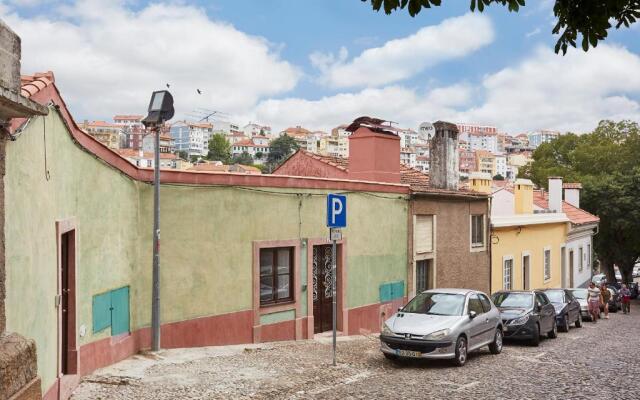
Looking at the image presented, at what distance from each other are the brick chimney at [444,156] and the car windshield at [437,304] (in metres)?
8.82

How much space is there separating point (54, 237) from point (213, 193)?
534cm

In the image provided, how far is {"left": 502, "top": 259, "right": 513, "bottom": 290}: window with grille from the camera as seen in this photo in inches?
1015

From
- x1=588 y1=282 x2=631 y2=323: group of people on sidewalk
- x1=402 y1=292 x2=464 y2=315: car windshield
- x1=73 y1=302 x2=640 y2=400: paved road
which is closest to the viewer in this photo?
x1=73 y1=302 x2=640 y2=400: paved road

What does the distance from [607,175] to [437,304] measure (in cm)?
4070

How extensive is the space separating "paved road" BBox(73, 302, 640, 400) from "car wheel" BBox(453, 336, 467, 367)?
6.8 inches

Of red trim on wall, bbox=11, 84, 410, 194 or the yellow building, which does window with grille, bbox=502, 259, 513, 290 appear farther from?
red trim on wall, bbox=11, 84, 410, 194

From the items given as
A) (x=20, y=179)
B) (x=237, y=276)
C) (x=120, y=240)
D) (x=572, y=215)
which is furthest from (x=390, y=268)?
(x=572, y=215)

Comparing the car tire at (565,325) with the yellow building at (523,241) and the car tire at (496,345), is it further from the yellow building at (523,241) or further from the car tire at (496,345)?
the car tire at (496,345)

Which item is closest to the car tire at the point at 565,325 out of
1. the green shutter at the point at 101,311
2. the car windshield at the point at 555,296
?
the car windshield at the point at 555,296

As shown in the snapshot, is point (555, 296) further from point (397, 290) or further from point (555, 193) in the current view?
point (555, 193)

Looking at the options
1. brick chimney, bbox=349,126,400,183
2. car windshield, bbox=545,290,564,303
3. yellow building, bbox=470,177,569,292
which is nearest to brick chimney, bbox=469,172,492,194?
yellow building, bbox=470,177,569,292

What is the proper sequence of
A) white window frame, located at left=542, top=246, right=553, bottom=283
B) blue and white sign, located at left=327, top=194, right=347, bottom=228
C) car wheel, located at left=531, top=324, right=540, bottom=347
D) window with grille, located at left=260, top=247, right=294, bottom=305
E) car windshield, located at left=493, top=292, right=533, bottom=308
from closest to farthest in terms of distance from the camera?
blue and white sign, located at left=327, top=194, right=347, bottom=228, window with grille, located at left=260, top=247, right=294, bottom=305, car wheel, located at left=531, top=324, right=540, bottom=347, car windshield, located at left=493, top=292, right=533, bottom=308, white window frame, located at left=542, top=246, right=553, bottom=283

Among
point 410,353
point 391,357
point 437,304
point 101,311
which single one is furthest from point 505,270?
point 101,311

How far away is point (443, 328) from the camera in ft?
41.2
